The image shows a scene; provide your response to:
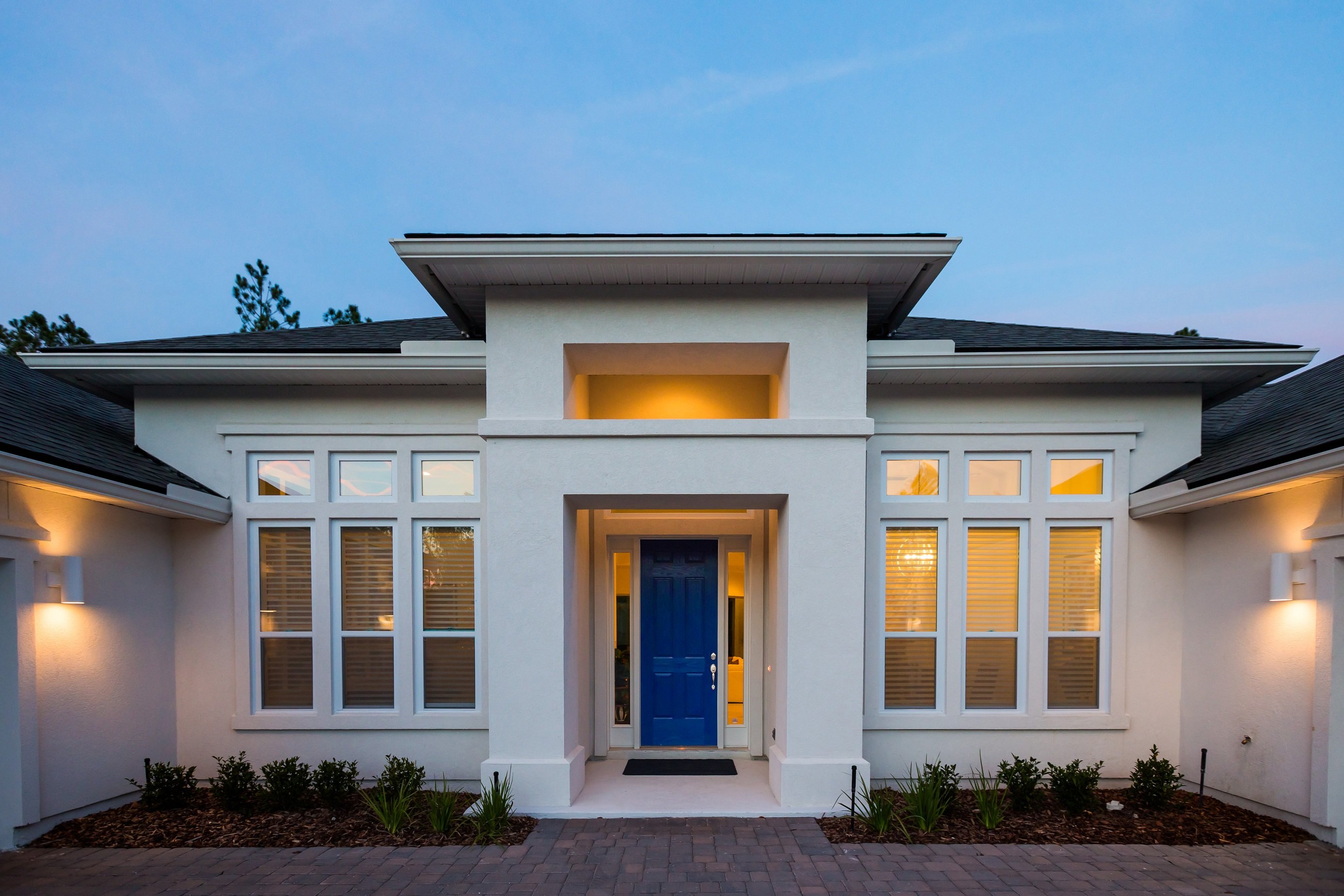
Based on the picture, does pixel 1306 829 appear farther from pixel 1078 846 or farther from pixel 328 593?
pixel 328 593

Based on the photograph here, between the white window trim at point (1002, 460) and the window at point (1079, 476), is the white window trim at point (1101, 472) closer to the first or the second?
the window at point (1079, 476)

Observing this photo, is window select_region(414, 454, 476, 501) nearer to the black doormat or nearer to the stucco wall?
the black doormat

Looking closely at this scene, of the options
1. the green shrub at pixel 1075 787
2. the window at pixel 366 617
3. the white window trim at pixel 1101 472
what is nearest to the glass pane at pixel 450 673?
the window at pixel 366 617

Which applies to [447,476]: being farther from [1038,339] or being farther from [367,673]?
[1038,339]

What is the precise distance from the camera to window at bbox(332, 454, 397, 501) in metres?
6.72

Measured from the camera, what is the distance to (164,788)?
5836 millimetres

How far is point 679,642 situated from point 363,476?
13.4 feet

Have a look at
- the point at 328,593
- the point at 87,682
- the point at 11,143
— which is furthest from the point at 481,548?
the point at 11,143

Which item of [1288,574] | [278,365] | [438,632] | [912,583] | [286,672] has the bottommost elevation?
[286,672]

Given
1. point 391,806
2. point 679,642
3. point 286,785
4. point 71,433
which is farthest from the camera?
point 679,642

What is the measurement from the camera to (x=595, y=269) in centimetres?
557

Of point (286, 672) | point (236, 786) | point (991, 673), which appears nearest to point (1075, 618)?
point (991, 673)

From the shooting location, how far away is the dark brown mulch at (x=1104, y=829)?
5137 millimetres

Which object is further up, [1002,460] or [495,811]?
[1002,460]
